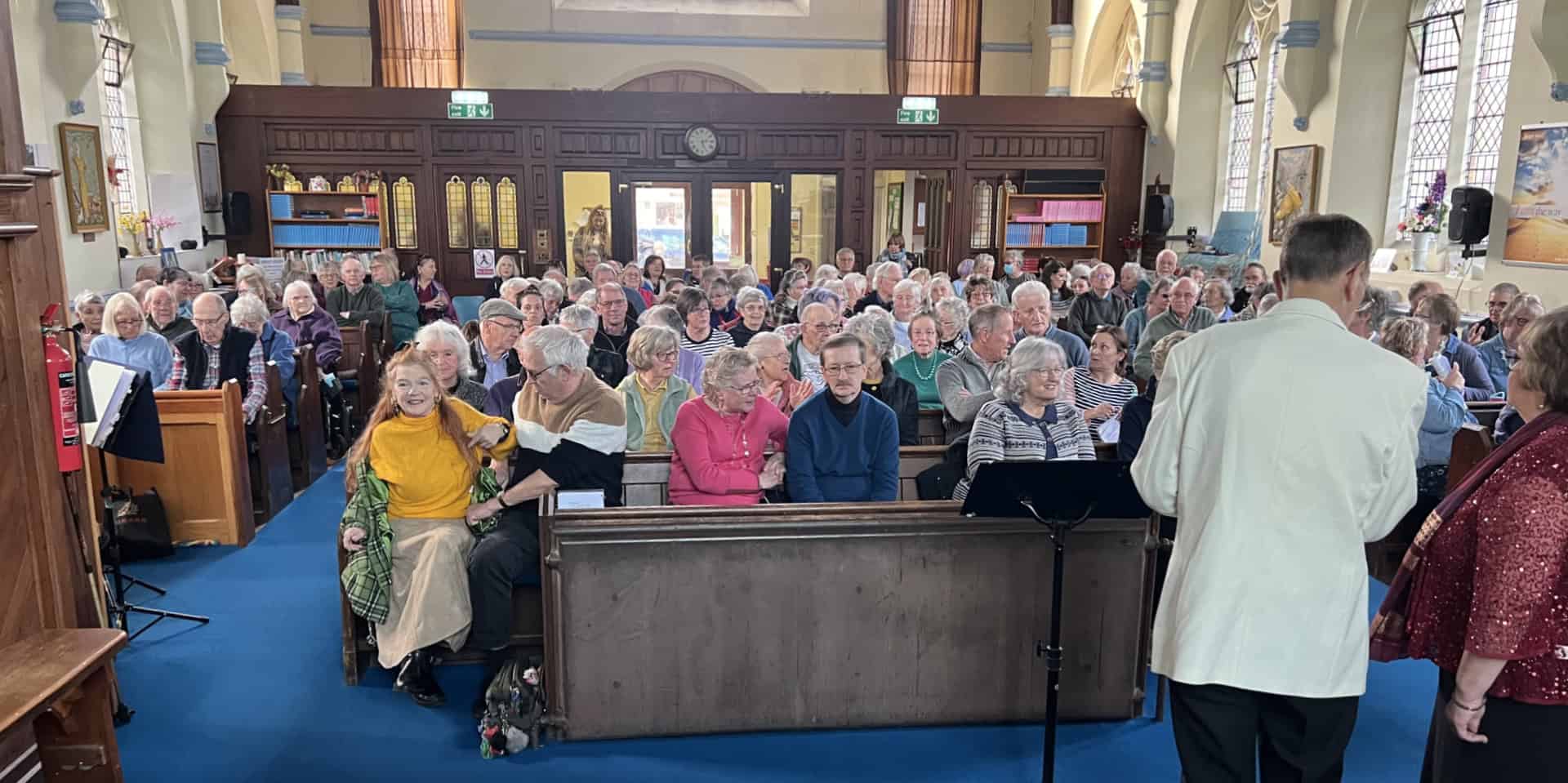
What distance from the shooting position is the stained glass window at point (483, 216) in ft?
42.3

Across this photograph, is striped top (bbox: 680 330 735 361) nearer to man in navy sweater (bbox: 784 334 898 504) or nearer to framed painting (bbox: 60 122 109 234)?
man in navy sweater (bbox: 784 334 898 504)

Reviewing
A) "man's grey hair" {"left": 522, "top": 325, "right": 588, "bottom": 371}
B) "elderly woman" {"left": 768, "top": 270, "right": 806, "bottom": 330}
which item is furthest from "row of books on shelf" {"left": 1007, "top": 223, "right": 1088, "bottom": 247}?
"man's grey hair" {"left": 522, "top": 325, "right": 588, "bottom": 371}

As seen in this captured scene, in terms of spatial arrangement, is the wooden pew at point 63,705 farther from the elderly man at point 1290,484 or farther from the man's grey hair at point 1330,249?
the man's grey hair at point 1330,249

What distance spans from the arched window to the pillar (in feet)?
40.5

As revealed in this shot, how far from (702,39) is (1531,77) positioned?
11.0 metres

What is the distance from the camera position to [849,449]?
3900 millimetres

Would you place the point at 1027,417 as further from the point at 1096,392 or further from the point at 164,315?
the point at 164,315

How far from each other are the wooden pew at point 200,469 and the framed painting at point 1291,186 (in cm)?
954

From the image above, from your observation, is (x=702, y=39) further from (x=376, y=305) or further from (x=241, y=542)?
(x=241, y=542)

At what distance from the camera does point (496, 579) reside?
3824 mm

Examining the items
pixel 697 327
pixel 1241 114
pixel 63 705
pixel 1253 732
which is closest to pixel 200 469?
pixel 697 327

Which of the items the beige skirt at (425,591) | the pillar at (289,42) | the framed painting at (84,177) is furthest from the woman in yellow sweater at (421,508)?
the pillar at (289,42)

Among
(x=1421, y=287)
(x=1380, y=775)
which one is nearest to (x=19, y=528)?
(x=1380, y=775)

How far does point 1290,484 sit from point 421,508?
3052 mm
